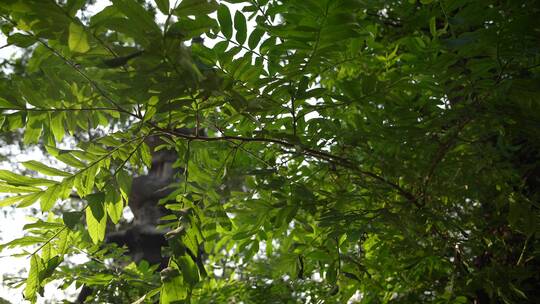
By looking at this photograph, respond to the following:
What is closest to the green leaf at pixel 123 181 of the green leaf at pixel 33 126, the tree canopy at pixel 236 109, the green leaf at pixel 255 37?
the tree canopy at pixel 236 109

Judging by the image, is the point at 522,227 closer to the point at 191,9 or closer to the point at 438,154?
the point at 438,154

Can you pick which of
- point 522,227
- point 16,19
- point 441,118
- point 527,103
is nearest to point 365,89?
point 441,118

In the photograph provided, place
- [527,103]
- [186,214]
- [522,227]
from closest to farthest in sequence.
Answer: [186,214], [527,103], [522,227]

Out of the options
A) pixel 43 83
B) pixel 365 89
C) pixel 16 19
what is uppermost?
pixel 16 19

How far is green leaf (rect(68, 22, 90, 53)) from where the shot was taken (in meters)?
0.77

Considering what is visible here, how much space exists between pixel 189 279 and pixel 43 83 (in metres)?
0.58

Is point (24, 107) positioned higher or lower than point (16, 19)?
lower

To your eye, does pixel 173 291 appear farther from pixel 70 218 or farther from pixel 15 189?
pixel 15 189

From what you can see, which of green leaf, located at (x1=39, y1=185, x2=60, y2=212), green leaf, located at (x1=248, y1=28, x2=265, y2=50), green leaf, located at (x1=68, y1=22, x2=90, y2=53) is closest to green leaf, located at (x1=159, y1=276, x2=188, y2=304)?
green leaf, located at (x1=39, y1=185, x2=60, y2=212)

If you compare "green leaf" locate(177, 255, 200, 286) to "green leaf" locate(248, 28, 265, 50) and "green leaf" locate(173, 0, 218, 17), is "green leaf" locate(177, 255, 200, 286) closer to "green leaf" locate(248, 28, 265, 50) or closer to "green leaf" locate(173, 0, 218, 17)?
"green leaf" locate(173, 0, 218, 17)

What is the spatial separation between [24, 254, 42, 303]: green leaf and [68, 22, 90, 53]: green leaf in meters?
0.66

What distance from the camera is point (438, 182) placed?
71.2 inches

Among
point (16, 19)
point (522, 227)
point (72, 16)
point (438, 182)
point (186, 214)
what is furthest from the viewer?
point (438, 182)

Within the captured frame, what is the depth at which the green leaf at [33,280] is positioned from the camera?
1.15 metres
